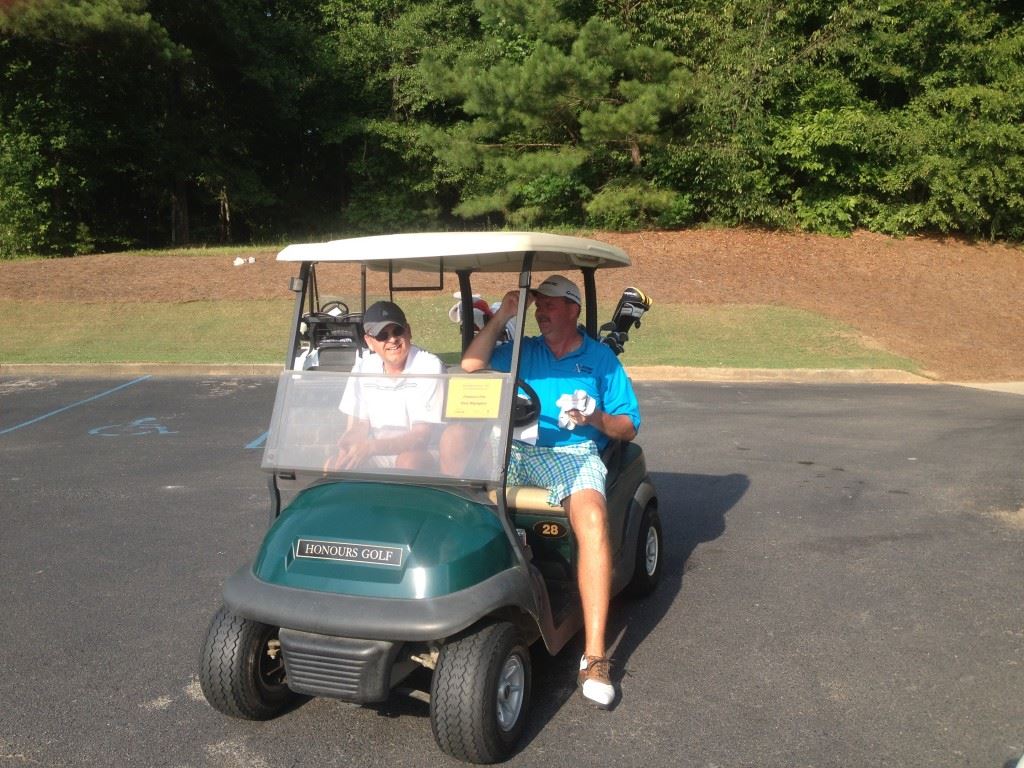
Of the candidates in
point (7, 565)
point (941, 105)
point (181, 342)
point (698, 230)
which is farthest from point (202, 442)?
point (941, 105)

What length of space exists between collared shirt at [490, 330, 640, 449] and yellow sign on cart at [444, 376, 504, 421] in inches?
23.8

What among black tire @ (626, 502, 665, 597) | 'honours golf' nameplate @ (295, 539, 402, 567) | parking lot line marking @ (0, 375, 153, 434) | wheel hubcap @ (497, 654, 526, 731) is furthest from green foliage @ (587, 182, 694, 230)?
'honours golf' nameplate @ (295, 539, 402, 567)

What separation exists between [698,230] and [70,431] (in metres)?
15.8

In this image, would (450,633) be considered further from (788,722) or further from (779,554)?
(779,554)

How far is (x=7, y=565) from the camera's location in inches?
202

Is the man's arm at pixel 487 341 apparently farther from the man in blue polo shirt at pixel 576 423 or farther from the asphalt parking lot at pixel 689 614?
the asphalt parking lot at pixel 689 614

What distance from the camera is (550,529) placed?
12.3ft

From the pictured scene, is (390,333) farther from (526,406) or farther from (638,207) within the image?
(638,207)

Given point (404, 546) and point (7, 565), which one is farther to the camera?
point (7, 565)

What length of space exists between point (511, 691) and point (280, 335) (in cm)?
1282

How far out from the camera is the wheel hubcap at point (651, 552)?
4.52 meters

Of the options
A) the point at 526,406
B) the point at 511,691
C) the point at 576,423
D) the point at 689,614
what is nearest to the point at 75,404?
the point at 689,614

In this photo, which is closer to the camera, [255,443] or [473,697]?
[473,697]

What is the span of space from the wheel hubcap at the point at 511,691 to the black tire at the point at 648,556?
119 cm
